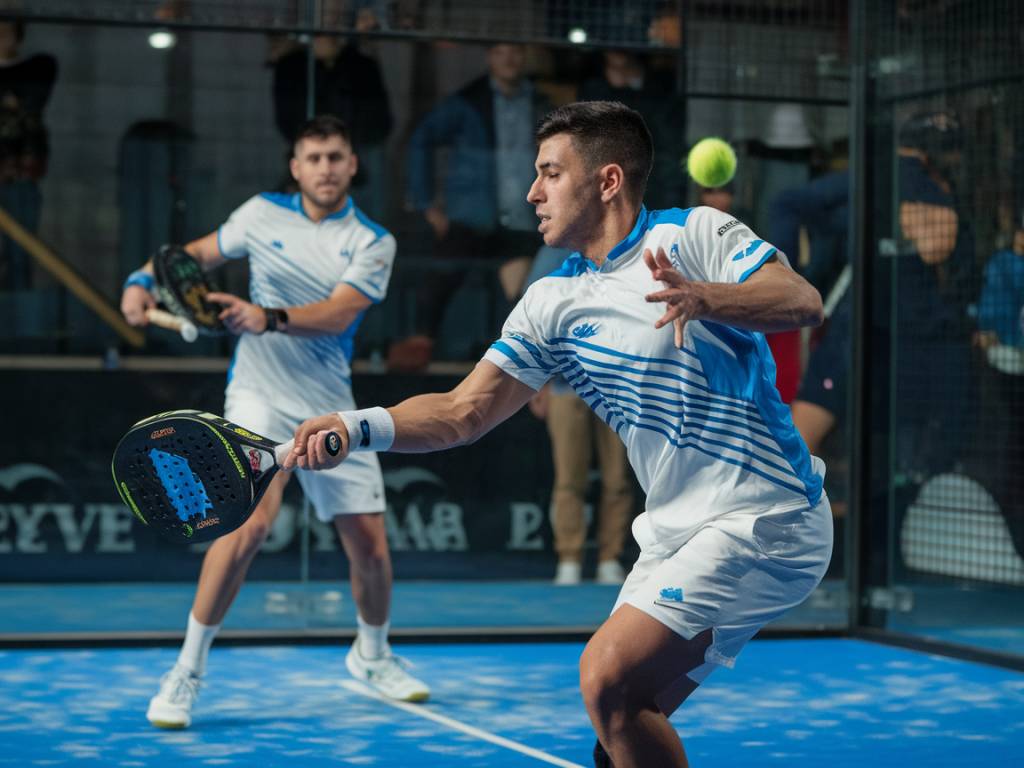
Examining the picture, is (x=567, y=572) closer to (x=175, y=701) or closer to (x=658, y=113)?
(x=658, y=113)

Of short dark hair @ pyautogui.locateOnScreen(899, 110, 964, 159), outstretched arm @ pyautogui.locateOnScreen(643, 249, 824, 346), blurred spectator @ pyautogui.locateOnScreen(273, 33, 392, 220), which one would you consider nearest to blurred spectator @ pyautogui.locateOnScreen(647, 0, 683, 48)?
short dark hair @ pyautogui.locateOnScreen(899, 110, 964, 159)

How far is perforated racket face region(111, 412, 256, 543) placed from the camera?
11.1ft

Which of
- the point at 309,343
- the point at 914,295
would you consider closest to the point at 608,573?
Result: the point at 914,295

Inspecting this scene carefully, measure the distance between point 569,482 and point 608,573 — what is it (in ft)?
1.40

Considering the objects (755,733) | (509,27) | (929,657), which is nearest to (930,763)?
(755,733)

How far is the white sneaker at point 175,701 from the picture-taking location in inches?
197

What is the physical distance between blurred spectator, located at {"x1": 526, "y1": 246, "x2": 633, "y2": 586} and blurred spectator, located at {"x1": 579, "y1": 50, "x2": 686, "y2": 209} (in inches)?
38.1

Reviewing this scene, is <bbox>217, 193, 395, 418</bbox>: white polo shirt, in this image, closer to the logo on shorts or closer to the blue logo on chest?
the blue logo on chest

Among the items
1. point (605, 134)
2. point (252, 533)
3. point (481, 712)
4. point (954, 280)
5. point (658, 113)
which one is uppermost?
point (658, 113)

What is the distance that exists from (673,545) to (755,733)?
1755mm

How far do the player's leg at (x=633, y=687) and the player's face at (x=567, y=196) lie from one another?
2.74 feet

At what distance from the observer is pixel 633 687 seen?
10.6ft

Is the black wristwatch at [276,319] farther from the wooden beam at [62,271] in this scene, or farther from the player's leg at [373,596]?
the wooden beam at [62,271]

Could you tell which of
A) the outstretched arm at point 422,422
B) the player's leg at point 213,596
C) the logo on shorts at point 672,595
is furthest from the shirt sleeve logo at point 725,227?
the player's leg at point 213,596
